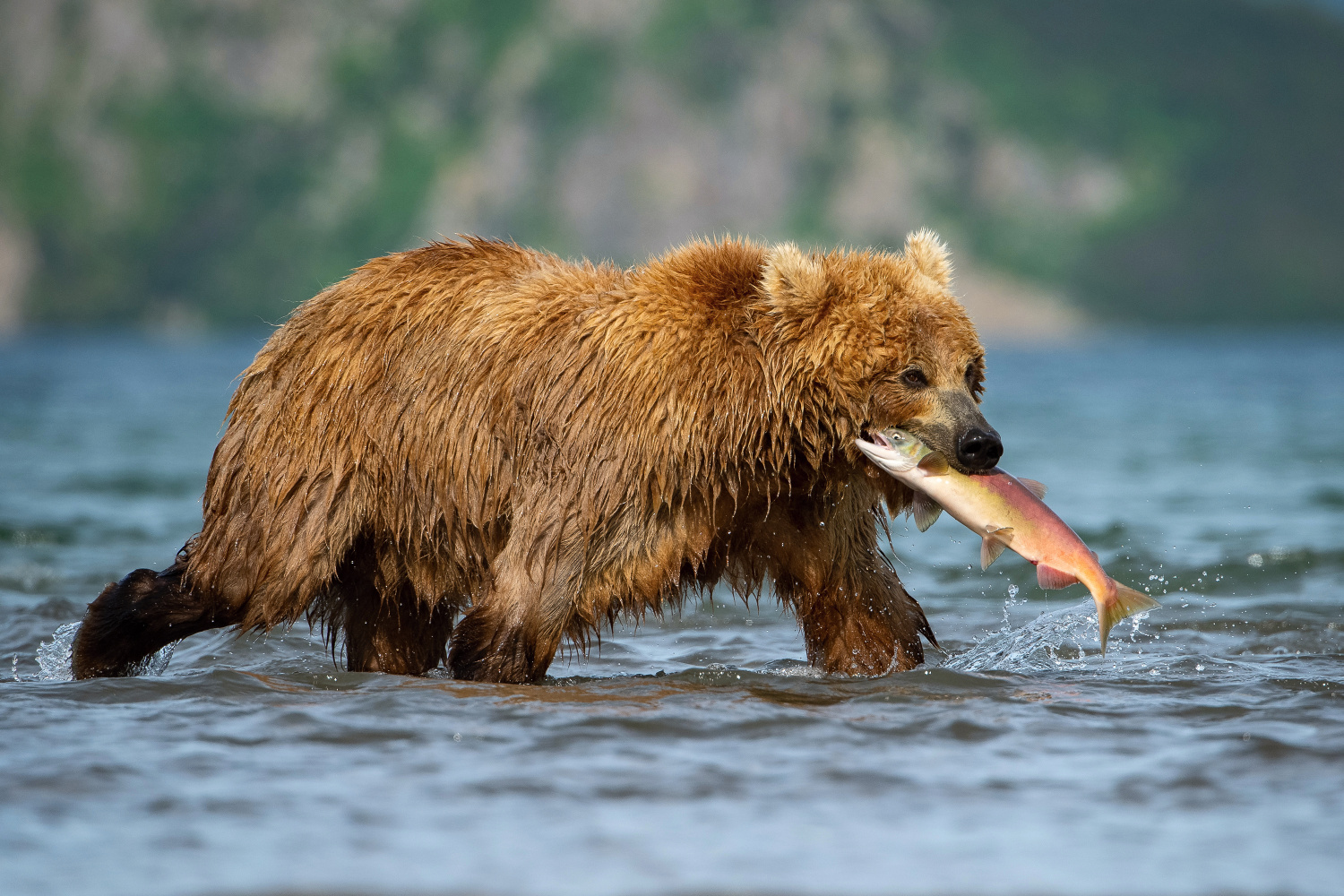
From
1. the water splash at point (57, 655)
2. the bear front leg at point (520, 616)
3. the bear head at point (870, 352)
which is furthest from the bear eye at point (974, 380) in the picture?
the water splash at point (57, 655)

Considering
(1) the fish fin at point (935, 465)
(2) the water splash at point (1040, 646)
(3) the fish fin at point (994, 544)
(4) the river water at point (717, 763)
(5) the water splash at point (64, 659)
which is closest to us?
(4) the river water at point (717, 763)

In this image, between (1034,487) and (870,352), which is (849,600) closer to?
(1034,487)

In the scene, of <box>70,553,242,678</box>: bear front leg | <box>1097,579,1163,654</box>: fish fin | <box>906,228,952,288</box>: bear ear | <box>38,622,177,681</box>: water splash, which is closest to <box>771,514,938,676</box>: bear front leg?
<box>1097,579,1163,654</box>: fish fin

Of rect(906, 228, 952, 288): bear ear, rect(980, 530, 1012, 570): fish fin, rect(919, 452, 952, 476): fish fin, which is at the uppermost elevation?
rect(906, 228, 952, 288): bear ear

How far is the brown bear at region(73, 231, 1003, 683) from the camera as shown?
5.31m

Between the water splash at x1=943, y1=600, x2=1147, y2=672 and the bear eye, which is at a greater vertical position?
the bear eye

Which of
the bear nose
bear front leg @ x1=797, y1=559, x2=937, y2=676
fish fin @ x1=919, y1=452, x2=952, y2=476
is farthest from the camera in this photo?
bear front leg @ x1=797, y1=559, x2=937, y2=676

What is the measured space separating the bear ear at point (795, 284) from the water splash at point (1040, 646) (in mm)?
1787

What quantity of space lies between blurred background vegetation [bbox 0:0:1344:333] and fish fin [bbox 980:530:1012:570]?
91036mm

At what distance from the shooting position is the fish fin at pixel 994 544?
532 centimetres

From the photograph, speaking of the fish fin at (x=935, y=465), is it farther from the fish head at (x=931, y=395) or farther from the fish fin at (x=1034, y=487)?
the fish fin at (x=1034, y=487)

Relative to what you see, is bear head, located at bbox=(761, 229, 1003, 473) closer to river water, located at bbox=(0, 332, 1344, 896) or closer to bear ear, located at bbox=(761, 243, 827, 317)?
bear ear, located at bbox=(761, 243, 827, 317)

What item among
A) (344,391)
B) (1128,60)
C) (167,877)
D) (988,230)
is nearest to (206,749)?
(167,877)

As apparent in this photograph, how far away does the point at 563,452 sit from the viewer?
547cm
